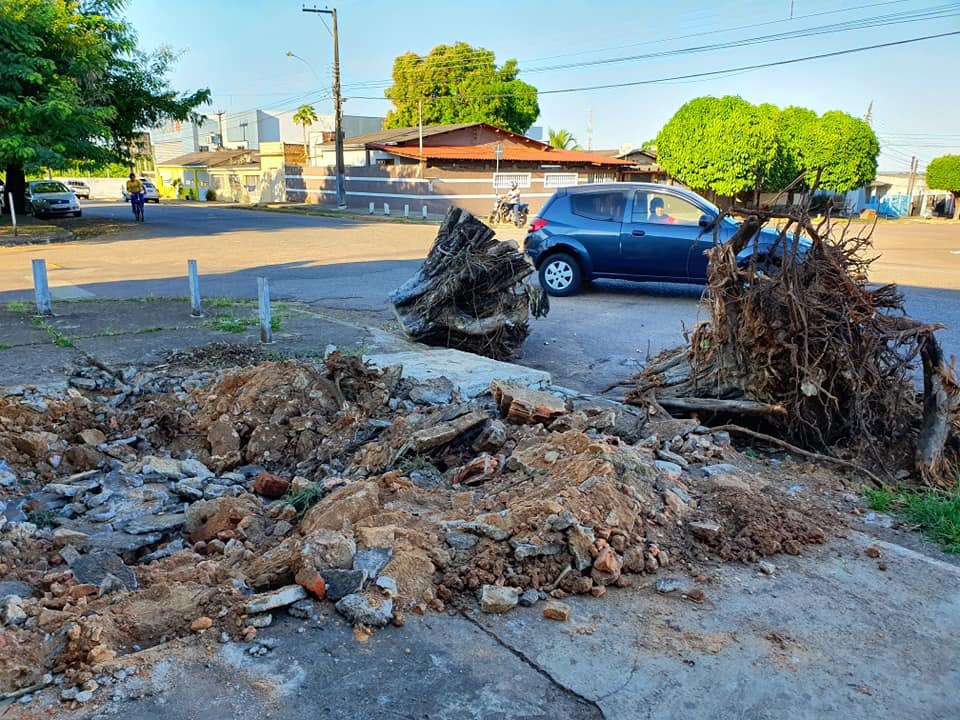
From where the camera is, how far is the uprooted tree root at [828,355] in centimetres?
539

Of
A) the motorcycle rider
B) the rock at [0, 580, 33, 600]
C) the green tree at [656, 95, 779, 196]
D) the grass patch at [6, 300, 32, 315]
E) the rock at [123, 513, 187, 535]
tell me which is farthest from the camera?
the green tree at [656, 95, 779, 196]

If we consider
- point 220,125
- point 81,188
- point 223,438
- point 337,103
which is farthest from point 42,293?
point 220,125

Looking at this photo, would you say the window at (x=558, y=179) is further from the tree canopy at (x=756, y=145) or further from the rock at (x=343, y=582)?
the rock at (x=343, y=582)

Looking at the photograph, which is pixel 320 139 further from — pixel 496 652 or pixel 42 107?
pixel 496 652

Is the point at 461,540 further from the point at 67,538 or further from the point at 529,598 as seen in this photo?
the point at 67,538

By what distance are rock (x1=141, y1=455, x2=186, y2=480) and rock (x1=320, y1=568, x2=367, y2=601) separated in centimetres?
241

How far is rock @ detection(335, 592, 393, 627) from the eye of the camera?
3127mm

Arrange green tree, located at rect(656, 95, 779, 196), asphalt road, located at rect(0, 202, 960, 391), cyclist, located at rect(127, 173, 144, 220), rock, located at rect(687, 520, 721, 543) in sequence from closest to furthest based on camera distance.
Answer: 1. rock, located at rect(687, 520, 721, 543)
2. asphalt road, located at rect(0, 202, 960, 391)
3. cyclist, located at rect(127, 173, 144, 220)
4. green tree, located at rect(656, 95, 779, 196)

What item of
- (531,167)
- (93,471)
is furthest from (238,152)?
(93,471)

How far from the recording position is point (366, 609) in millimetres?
3141

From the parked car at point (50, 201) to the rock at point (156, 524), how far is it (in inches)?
1162

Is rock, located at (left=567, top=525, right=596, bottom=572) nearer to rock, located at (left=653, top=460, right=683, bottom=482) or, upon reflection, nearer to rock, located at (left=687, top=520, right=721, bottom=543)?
rock, located at (left=687, top=520, right=721, bottom=543)

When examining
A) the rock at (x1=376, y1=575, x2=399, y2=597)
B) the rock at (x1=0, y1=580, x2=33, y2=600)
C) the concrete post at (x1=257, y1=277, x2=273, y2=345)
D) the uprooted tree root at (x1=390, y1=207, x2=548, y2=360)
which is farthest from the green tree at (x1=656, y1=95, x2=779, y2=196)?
the rock at (x1=0, y1=580, x2=33, y2=600)

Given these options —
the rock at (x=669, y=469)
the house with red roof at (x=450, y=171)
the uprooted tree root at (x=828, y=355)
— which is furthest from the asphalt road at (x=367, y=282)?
the house with red roof at (x=450, y=171)
